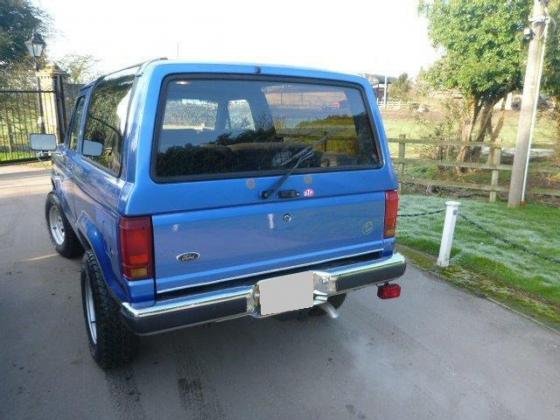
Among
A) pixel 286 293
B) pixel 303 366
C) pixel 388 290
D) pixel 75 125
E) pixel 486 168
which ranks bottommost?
pixel 303 366

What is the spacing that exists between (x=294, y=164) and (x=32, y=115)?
1357cm

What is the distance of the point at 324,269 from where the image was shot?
286cm

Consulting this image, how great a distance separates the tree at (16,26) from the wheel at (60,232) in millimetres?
18176

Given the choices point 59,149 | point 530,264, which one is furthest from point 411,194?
point 59,149

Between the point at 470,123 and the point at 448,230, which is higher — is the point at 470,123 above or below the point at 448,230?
above

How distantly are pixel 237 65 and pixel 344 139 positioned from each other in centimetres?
89

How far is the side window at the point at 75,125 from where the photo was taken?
12.8ft

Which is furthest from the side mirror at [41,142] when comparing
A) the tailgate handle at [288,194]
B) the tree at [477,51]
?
the tree at [477,51]

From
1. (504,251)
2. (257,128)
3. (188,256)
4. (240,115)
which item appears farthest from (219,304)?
(504,251)

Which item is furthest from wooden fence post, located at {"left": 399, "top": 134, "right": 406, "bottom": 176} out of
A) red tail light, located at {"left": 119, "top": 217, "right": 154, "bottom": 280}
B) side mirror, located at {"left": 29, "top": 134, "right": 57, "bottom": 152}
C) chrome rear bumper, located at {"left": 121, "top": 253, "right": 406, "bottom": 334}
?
red tail light, located at {"left": 119, "top": 217, "right": 154, "bottom": 280}

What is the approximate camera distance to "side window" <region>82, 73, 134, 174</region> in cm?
255

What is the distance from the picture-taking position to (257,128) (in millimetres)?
2760

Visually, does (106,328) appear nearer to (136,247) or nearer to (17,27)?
(136,247)

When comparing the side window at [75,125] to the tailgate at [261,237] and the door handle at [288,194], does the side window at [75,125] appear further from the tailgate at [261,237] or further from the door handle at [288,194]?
the door handle at [288,194]
